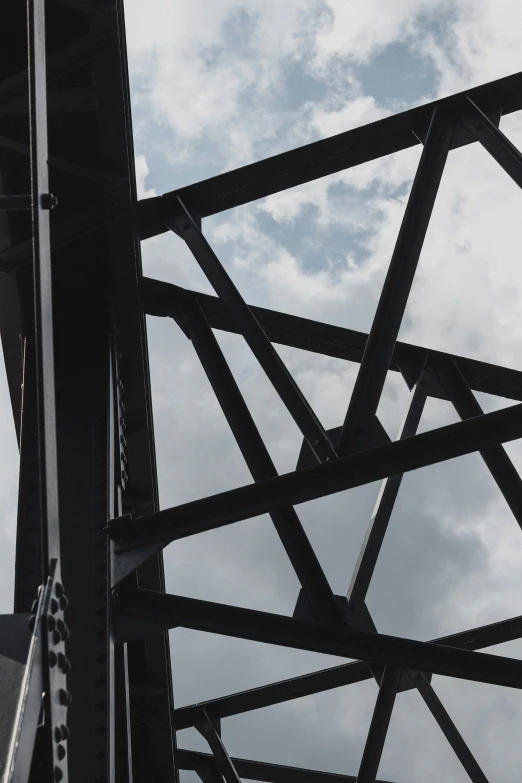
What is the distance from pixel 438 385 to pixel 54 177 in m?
3.63

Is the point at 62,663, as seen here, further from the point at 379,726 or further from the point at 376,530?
the point at 379,726

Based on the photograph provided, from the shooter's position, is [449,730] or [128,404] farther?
[449,730]

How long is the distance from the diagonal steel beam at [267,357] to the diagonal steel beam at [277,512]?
1.14 ft

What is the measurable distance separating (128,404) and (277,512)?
1.55 m

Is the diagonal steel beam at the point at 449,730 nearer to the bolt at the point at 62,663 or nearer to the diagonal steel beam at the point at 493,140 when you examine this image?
the diagonal steel beam at the point at 493,140

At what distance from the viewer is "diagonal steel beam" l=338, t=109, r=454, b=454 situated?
5.88 metres

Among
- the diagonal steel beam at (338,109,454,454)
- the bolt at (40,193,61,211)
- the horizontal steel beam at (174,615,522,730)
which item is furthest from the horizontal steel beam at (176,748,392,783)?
the bolt at (40,193,61,211)

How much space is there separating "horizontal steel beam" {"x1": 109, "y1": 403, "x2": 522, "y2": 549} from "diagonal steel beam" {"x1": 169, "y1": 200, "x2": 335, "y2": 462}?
0.70 metres

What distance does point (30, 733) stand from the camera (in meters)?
3.13

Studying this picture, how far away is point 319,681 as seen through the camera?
348 inches

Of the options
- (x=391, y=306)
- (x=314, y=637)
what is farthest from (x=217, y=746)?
(x=391, y=306)

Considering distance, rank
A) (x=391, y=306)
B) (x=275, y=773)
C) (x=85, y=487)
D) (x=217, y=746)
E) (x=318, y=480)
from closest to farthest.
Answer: (x=318, y=480), (x=85, y=487), (x=391, y=306), (x=217, y=746), (x=275, y=773)

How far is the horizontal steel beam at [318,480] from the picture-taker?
515 centimetres

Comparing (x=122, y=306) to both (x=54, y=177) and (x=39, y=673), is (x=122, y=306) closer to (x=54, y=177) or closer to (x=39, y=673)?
(x=54, y=177)
